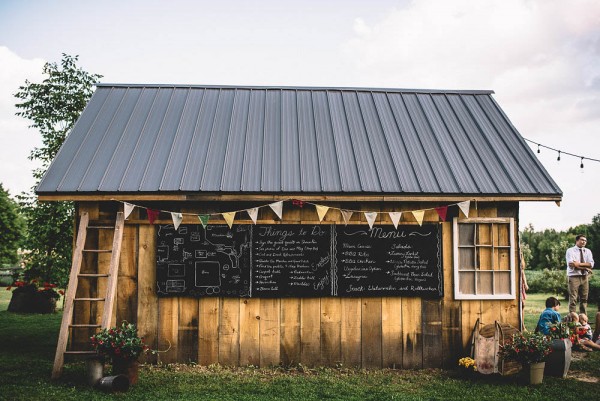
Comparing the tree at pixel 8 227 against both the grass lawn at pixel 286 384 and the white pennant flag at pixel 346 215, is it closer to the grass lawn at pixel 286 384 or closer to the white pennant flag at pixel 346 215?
the grass lawn at pixel 286 384

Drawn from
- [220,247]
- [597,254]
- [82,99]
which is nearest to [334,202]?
[220,247]

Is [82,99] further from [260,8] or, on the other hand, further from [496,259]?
[496,259]

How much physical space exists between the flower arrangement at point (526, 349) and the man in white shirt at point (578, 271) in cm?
387

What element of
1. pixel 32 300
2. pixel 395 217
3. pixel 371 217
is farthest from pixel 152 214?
pixel 32 300

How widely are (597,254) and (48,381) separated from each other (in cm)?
2883

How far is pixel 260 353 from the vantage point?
8.41 meters

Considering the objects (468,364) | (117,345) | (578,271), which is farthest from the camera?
(578,271)

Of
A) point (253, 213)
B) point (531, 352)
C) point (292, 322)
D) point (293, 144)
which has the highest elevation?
point (293, 144)

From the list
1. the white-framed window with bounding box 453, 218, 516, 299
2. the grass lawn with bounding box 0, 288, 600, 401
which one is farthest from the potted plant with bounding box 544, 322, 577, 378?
the white-framed window with bounding box 453, 218, 516, 299

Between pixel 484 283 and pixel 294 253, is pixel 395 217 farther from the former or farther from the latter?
pixel 484 283

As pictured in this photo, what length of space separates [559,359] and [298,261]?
4457 mm

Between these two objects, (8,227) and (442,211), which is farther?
(8,227)

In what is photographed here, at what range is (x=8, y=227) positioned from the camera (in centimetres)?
3006

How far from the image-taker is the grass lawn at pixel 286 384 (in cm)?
689
